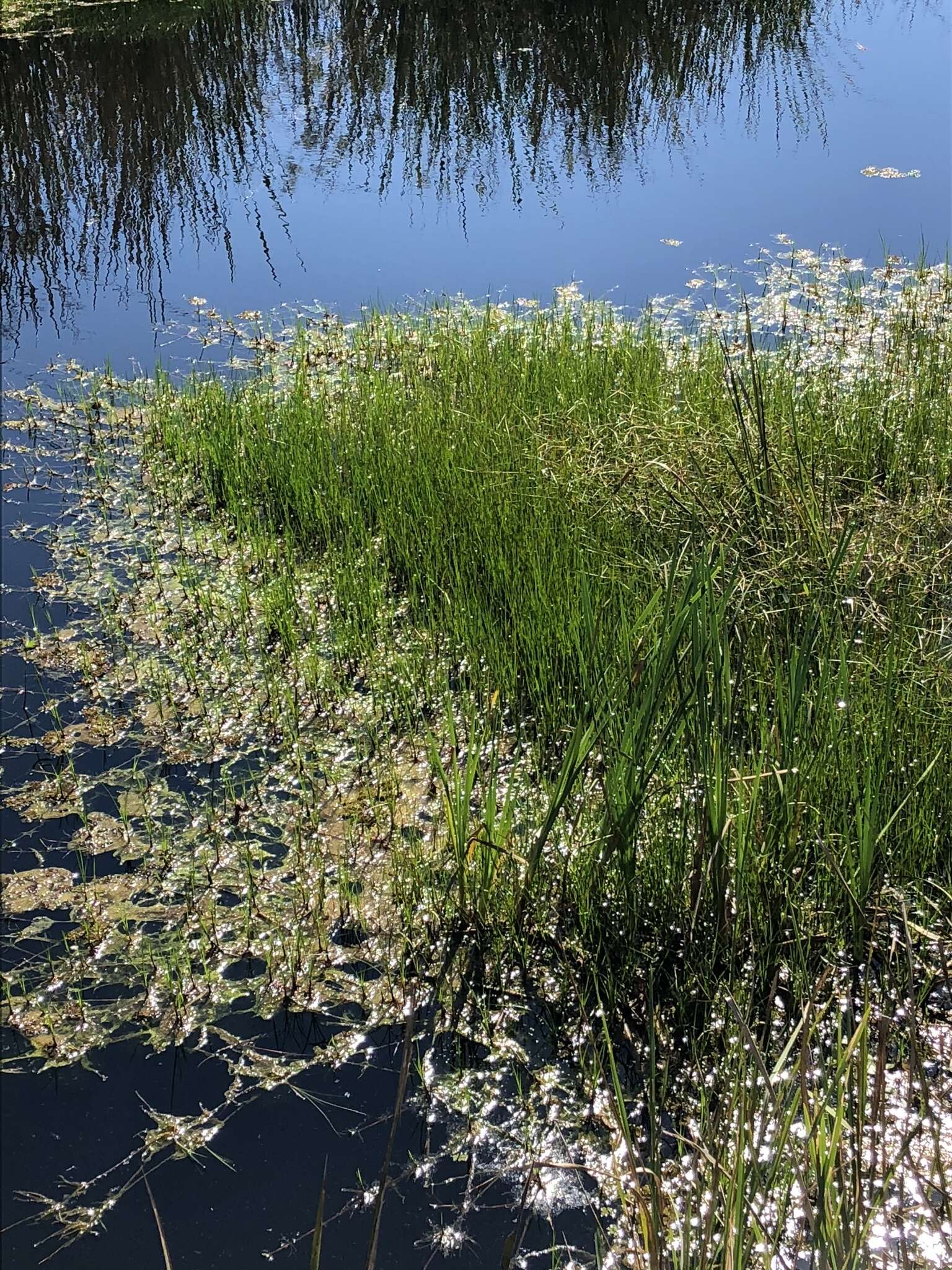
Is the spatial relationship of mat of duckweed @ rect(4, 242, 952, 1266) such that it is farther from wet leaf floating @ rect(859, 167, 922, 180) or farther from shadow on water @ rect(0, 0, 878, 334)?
wet leaf floating @ rect(859, 167, 922, 180)

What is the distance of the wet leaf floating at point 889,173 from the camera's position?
6.78m

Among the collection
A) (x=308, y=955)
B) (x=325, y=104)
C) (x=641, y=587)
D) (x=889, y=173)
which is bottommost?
(x=308, y=955)

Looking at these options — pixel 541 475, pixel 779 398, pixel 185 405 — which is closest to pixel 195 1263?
pixel 541 475

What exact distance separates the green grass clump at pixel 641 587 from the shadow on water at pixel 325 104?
7.41 ft

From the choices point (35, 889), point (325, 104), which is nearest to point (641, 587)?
point (35, 889)

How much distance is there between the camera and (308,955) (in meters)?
2.28

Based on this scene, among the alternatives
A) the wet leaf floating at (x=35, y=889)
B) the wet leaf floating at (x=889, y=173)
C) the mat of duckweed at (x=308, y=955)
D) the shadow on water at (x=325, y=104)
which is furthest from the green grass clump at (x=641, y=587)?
the shadow on water at (x=325, y=104)

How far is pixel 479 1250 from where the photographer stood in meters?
1.76

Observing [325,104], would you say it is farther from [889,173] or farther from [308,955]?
[308,955]

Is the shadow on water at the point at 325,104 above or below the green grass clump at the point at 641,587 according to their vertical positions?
above

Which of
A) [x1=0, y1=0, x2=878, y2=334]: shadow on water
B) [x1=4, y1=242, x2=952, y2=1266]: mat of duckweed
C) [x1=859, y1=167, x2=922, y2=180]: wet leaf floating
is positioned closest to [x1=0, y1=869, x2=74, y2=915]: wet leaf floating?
[x1=4, y1=242, x2=952, y2=1266]: mat of duckweed

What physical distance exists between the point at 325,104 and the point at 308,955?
8019mm

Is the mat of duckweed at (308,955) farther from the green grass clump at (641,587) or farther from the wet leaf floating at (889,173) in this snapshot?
the wet leaf floating at (889,173)

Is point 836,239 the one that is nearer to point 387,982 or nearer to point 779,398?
point 779,398
